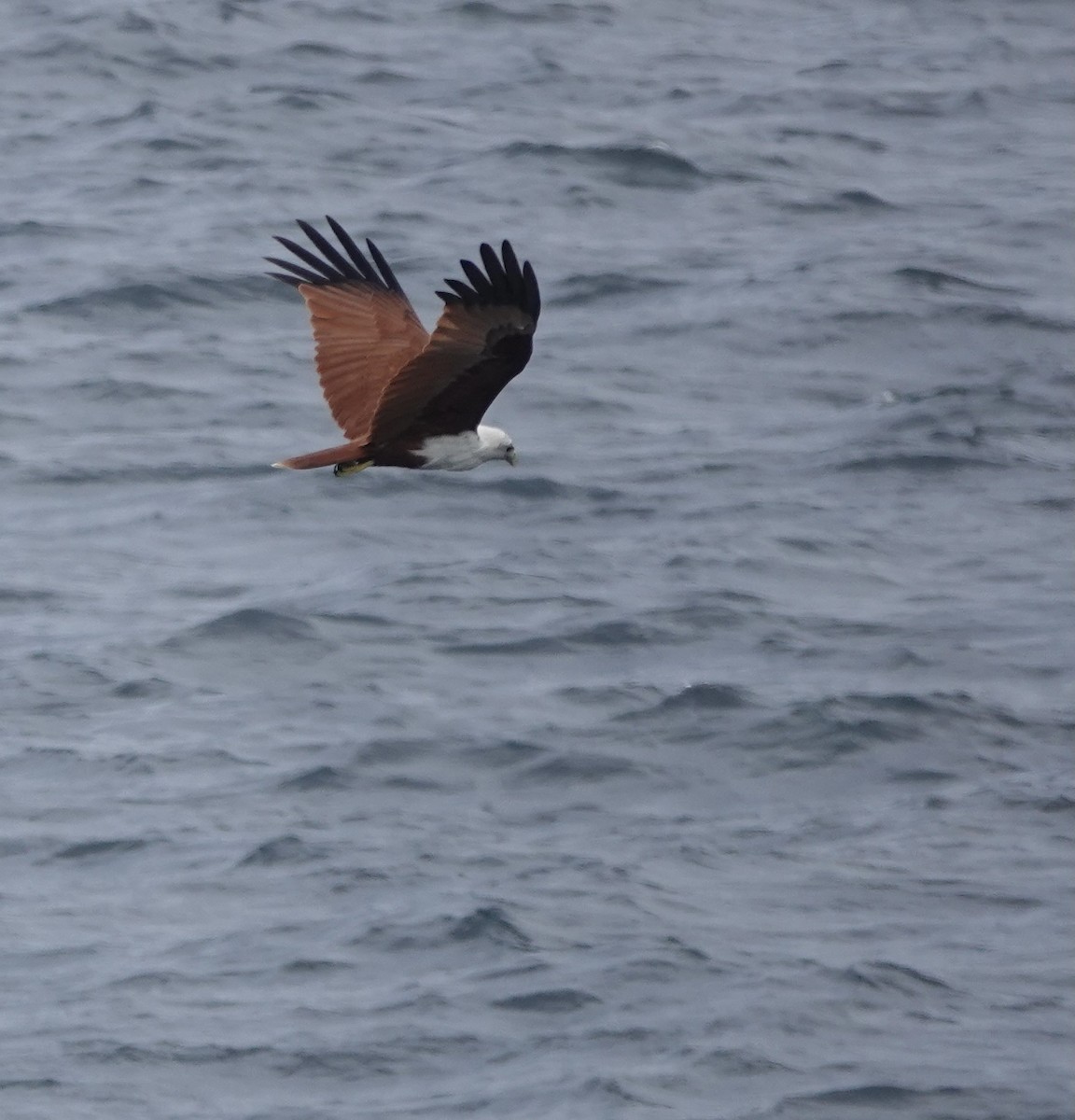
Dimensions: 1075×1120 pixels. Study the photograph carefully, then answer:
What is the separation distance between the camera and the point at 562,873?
38.3ft

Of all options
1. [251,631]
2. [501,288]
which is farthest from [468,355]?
[251,631]

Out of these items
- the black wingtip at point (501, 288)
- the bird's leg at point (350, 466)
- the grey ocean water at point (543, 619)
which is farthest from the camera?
the grey ocean water at point (543, 619)

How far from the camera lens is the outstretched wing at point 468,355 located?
30.9ft

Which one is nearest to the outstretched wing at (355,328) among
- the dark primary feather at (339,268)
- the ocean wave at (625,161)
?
the dark primary feather at (339,268)

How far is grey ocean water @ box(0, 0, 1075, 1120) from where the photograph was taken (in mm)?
10656

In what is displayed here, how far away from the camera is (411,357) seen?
427 inches

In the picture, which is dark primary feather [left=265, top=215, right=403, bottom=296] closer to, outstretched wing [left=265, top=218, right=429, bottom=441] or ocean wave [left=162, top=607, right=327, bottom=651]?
outstretched wing [left=265, top=218, right=429, bottom=441]

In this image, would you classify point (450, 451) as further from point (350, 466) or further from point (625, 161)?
point (625, 161)

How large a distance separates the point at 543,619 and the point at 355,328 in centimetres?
334

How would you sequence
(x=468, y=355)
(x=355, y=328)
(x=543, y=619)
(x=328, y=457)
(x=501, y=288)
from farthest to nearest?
(x=543, y=619) < (x=355, y=328) < (x=328, y=457) < (x=468, y=355) < (x=501, y=288)

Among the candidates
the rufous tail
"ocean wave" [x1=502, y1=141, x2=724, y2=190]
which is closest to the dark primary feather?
the rufous tail

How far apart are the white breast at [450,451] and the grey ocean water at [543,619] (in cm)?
208

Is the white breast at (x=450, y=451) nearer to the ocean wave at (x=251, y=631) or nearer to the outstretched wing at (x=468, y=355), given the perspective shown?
the outstretched wing at (x=468, y=355)

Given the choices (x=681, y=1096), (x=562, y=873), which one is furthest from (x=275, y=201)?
(x=681, y=1096)
